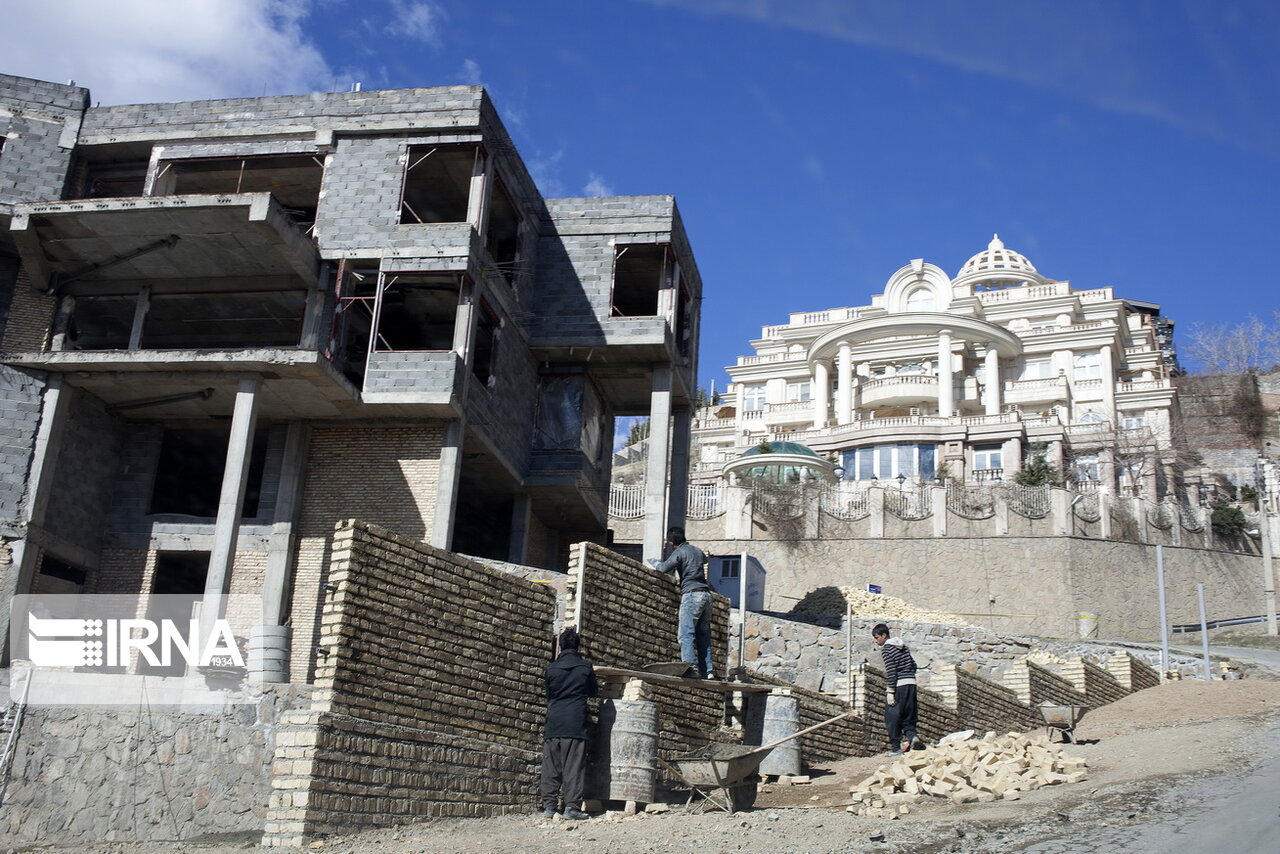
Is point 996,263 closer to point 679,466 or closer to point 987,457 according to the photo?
point 987,457

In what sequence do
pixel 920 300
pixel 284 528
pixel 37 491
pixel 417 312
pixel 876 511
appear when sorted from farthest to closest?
pixel 920 300 < pixel 876 511 < pixel 417 312 < pixel 284 528 < pixel 37 491

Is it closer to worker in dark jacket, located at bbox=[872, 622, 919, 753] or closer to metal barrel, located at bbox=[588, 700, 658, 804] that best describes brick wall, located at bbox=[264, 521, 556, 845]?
metal barrel, located at bbox=[588, 700, 658, 804]

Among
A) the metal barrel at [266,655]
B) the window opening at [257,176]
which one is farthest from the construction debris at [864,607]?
the metal barrel at [266,655]

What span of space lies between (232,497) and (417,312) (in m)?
6.36

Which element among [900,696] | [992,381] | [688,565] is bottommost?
[900,696]

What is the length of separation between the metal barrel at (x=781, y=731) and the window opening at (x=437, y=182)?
42.7 feet

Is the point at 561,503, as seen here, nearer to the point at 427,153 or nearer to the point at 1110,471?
the point at 427,153

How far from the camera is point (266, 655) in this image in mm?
13203

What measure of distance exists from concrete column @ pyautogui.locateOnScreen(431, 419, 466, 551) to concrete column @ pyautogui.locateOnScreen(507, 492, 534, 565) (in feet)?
11.6

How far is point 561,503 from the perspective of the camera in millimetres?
27281

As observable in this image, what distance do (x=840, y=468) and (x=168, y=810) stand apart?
115 feet

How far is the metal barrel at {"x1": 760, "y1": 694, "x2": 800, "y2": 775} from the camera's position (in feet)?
48.0

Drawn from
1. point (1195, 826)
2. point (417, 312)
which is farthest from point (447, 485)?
point (1195, 826)

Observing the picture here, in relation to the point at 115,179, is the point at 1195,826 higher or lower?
lower
